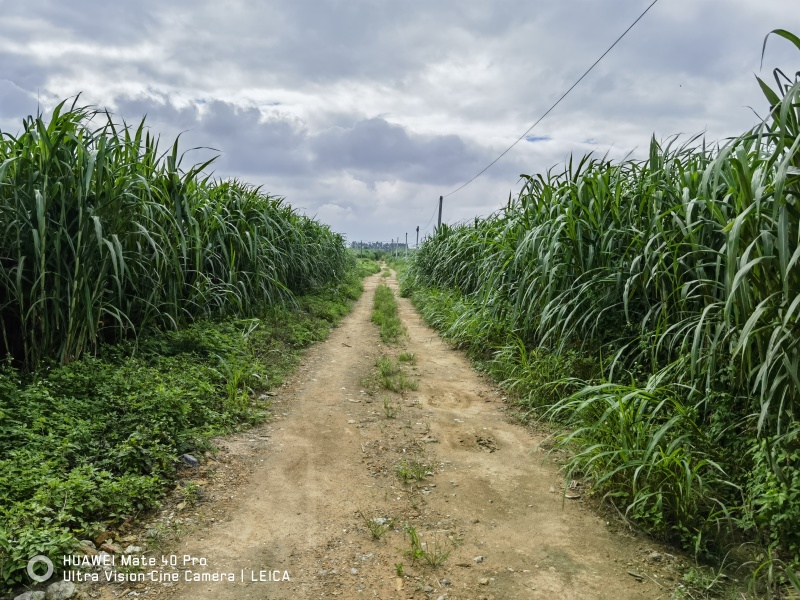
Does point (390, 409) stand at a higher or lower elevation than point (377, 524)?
higher

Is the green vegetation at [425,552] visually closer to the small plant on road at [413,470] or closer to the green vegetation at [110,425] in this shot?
the small plant on road at [413,470]

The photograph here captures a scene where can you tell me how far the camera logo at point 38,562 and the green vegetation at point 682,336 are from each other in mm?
2341

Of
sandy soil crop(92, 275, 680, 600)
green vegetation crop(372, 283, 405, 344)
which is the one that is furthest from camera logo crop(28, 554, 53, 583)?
green vegetation crop(372, 283, 405, 344)

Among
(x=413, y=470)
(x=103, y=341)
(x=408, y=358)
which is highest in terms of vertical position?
(x=103, y=341)

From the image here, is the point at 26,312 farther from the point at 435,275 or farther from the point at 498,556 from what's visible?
the point at 435,275

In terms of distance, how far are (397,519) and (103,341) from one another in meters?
2.91

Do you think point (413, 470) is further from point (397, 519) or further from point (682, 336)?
point (682, 336)

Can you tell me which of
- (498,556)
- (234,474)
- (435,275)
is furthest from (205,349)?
(435,275)

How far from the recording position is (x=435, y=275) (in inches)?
439

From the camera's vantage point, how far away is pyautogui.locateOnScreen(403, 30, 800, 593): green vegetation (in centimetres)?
216

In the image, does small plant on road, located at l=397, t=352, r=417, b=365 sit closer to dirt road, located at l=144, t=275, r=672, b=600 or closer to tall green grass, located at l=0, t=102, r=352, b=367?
dirt road, located at l=144, t=275, r=672, b=600

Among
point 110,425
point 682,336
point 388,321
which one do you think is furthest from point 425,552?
point 388,321

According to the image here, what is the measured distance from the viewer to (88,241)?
353cm

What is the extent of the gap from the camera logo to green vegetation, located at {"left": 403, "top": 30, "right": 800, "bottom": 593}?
2.34 metres
